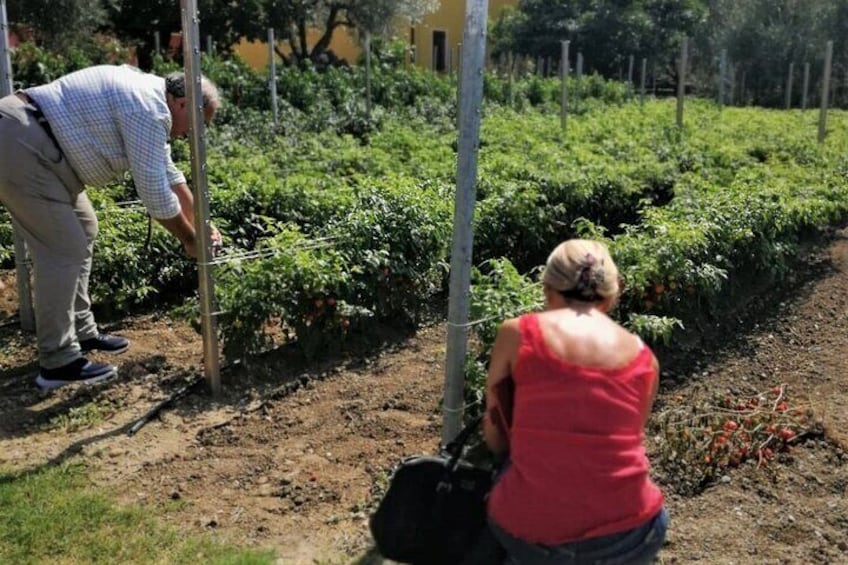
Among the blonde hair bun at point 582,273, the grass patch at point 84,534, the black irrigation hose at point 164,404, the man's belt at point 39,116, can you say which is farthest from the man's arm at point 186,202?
the blonde hair bun at point 582,273

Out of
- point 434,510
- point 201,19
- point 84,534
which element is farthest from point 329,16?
point 434,510

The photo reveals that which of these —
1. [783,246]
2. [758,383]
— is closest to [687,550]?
[758,383]

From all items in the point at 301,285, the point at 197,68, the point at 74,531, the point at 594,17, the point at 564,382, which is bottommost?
the point at 74,531

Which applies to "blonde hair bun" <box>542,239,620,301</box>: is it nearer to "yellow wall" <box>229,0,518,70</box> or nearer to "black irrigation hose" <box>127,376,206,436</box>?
"black irrigation hose" <box>127,376,206,436</box>

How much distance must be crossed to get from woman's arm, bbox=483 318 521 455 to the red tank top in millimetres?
44

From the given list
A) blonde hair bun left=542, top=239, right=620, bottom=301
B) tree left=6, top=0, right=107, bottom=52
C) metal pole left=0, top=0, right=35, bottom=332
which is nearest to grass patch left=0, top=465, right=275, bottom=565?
blonde hair bun left=542, top=239, right=620, bottom=301

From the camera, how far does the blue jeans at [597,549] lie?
2.24m

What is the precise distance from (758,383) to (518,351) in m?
3.05

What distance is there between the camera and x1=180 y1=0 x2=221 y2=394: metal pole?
411 cm

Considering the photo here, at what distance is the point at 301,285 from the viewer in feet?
15.8

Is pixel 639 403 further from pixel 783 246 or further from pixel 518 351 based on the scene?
pixel 783 246

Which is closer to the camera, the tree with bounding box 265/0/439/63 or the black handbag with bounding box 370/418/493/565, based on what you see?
the black handbag with bounding box 370/418/493/565

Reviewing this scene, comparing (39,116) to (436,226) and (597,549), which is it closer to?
(436,226)

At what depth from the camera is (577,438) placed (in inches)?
86.7
